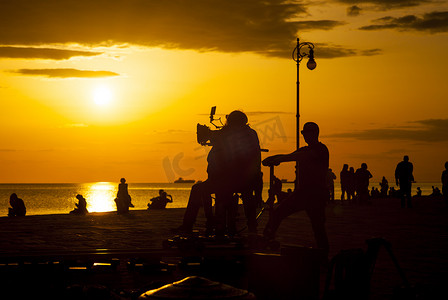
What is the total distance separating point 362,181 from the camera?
3225 centimetres

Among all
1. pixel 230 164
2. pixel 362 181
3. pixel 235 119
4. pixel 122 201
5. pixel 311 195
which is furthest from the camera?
pixel 362 181

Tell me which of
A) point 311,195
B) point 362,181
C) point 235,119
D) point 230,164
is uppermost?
point 362,181

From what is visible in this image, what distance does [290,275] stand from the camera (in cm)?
661

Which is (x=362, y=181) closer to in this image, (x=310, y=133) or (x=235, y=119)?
(x=235, y=119)

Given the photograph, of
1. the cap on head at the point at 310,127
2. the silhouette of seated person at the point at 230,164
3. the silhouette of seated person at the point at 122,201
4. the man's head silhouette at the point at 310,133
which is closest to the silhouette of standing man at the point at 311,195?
the man's head silhouette at the point at 310,133

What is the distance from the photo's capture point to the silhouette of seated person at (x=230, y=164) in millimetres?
10344

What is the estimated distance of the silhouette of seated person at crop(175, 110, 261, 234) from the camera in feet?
33.9

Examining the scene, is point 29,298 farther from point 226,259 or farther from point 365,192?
point 365,192

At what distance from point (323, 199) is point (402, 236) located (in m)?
6.20

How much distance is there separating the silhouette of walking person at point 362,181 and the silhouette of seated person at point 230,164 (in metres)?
22.0

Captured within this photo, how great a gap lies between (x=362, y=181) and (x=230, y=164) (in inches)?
A: 894

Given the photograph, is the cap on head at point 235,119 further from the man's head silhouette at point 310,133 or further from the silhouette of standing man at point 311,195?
the silhouette of standing man at point 311,195

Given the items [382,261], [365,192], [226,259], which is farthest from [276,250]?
[365,192]

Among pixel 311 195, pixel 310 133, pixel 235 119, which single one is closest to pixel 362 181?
pixel 235 119
